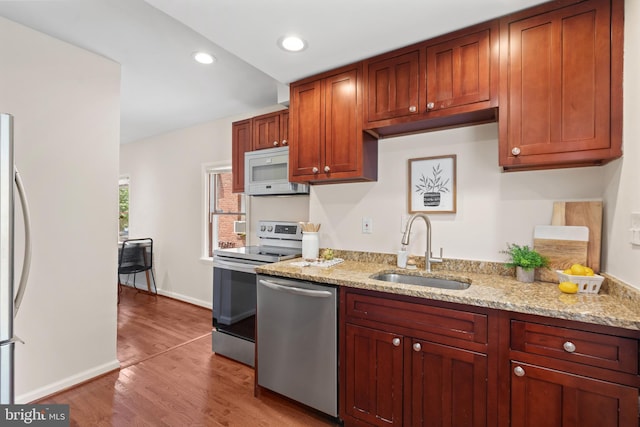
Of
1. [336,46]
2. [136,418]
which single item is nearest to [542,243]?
[336,46]

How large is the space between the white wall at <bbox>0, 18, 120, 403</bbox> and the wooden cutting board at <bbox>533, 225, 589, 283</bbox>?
9.99ft

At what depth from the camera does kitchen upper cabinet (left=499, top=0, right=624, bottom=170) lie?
1.46 metres

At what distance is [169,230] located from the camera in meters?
4.70

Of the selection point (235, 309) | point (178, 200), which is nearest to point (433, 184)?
point (235, 309)

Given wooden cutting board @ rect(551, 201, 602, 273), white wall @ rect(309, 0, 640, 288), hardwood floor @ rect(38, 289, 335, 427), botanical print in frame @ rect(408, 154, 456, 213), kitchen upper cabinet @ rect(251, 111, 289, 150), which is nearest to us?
white wall @ rect(309, 0, 640, 288)

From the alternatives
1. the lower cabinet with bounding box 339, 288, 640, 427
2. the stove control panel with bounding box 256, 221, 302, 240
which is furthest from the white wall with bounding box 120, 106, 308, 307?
the lower cabinet with bounding box 339, 288, 640, 427

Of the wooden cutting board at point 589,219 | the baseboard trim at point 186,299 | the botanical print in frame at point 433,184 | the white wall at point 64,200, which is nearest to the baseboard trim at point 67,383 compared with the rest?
the white wall at point 64,200

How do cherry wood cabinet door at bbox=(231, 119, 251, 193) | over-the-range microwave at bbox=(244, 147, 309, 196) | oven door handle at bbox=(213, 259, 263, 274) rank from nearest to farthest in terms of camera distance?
oven door handle at bbox=(213, 259, 263, 274) → over-the-range microwave at bbox=(244, 147, 309, 196) → cherry wood cabinet door at bbox=(231, 119, 251, 193)

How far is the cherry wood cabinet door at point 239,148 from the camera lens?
128 inches

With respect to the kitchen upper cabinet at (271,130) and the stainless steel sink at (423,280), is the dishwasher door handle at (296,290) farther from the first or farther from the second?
the kitchen upper cabinet at (271,130)

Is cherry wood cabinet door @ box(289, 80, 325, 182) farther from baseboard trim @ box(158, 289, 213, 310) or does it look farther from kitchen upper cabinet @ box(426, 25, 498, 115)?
baseboard trim @ box(158, 289, 213, 310)

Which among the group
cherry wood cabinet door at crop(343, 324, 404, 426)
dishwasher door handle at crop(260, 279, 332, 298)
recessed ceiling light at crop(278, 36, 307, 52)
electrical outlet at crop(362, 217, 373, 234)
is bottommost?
cherry wood cabinet door at crop(343, 324, 404, 426)

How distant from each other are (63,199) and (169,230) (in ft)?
8.08

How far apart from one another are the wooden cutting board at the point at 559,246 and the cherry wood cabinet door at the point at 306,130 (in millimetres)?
1454
